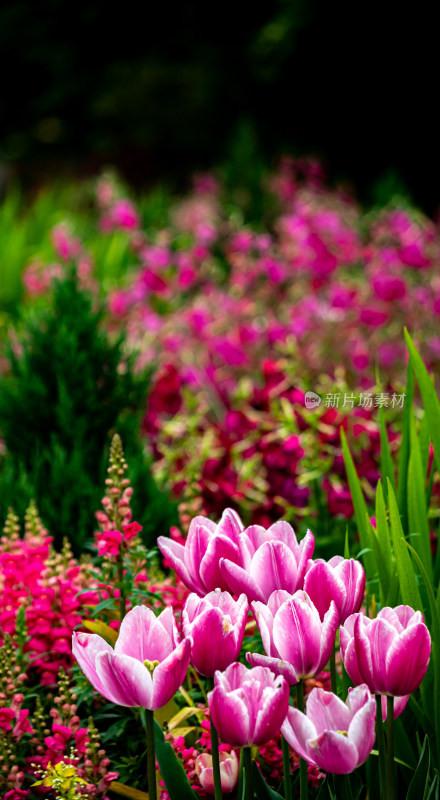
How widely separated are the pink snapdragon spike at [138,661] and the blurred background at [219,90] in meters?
A: 6.77

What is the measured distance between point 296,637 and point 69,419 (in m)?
1.78

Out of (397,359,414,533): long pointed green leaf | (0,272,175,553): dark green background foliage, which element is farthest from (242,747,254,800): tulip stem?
(0,272,175,553): dark green background foliage

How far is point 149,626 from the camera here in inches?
44.9

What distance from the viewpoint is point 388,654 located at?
3.48ft

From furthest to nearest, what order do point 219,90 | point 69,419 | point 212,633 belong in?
point 219,90, point 69,419, point 212,633

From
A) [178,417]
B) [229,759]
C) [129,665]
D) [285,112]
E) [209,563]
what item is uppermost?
[285,112]

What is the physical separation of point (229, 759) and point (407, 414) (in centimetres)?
75

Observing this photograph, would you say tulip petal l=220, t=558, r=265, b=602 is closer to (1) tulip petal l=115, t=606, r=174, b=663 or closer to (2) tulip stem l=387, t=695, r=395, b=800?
(1) tulip petal l=115, t=606, r=174, b=663

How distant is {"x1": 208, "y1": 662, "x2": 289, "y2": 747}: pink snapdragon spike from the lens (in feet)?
3.31

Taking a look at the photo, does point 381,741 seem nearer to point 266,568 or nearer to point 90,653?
point 266,568

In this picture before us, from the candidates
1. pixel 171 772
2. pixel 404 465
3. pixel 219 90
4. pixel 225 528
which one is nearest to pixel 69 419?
pixel 404 465

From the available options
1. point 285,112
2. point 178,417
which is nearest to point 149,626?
point 178,417

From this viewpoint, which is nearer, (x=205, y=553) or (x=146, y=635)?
(x=146, y=635)

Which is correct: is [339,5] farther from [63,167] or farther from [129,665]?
[129,665]
